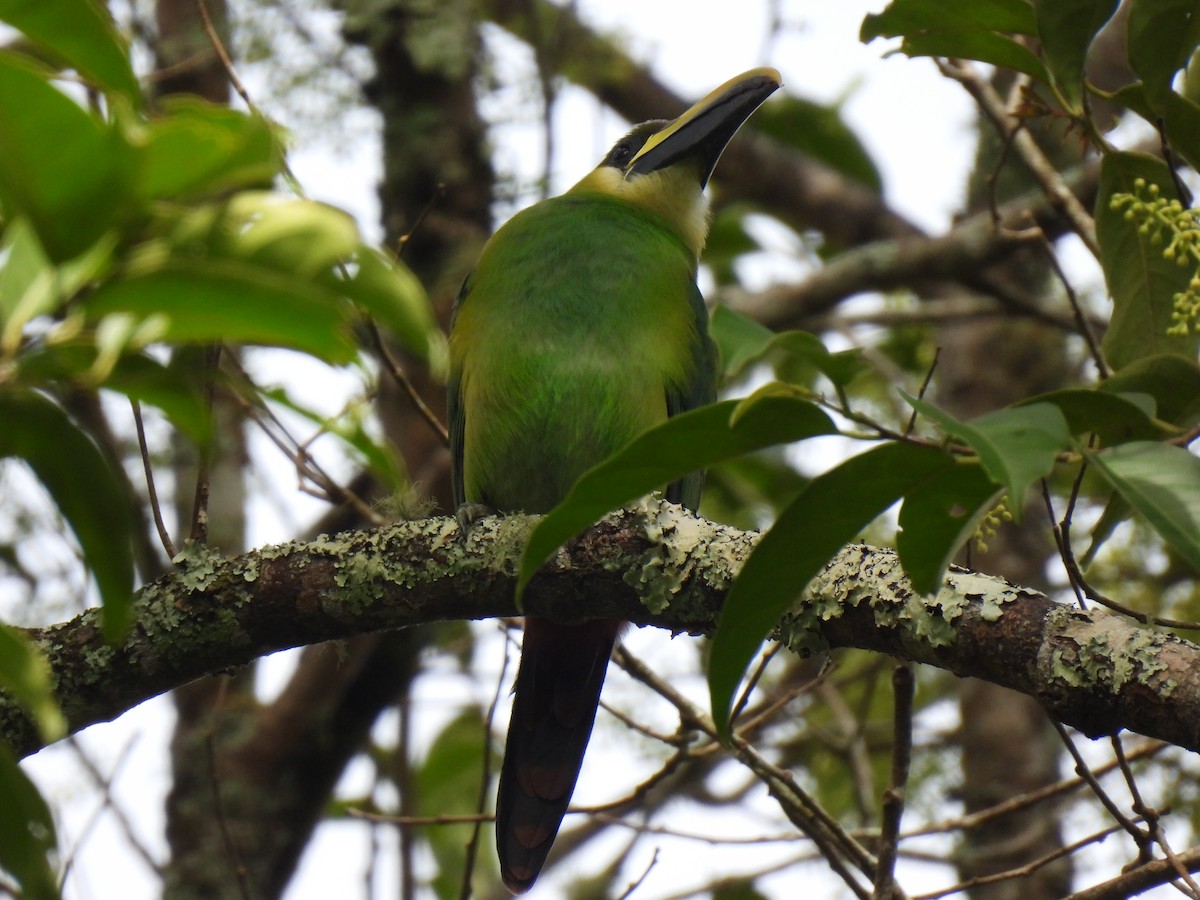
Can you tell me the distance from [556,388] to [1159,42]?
134 cm

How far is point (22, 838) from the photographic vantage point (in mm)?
1040

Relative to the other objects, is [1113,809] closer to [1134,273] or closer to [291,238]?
[1134,273]

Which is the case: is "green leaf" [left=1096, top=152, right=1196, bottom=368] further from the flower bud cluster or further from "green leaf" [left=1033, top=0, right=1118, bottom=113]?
"green leaf" [left=1033, top=0, right=1118, bottom=113]

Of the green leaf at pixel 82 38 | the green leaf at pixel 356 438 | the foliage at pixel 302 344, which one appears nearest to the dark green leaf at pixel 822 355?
the foliage at pixel 302 344

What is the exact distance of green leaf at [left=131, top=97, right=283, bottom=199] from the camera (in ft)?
2.89

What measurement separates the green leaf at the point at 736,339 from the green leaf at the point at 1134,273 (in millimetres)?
1032

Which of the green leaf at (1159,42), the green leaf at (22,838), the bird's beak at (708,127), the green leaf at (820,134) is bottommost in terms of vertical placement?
the green leaf at (22,838)

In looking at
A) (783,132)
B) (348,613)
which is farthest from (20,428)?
(783,132)

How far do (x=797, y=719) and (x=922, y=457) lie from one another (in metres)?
3.30

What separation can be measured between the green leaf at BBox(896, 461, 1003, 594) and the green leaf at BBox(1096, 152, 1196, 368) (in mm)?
916

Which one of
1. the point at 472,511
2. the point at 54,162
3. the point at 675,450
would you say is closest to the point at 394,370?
the point at 472,511

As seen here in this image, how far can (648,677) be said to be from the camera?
253cm

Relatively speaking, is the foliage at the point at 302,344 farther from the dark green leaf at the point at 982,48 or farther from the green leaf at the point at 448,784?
the green leaf at the point at 448,784

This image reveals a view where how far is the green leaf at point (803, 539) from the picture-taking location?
1.30m
